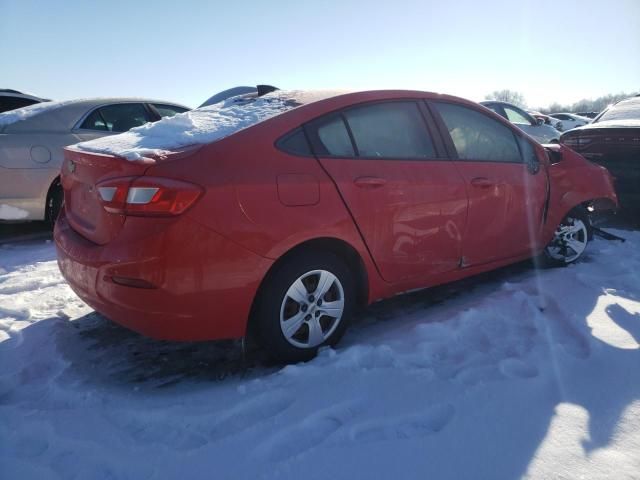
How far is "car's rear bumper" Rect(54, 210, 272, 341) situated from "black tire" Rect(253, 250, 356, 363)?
0.30ft

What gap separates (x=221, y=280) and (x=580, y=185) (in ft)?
11.1

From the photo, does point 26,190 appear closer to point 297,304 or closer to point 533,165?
point 297,304

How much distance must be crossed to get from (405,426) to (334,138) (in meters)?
1.54

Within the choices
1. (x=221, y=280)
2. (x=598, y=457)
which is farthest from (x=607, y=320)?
(x=221, y=280)

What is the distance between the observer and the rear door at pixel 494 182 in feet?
10.5

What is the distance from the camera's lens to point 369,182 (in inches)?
104

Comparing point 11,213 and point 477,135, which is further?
point 11,213

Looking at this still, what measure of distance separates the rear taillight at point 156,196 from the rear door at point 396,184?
2.51 feet

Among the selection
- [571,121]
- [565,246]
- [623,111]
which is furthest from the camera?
[571,121]

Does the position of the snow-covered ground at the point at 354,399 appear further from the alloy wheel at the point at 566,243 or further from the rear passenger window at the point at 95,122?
the rear passenger window at the point at 95,122

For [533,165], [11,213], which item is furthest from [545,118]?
[11,213]

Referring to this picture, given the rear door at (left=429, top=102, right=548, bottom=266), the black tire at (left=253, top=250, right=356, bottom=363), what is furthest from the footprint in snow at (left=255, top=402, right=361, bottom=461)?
the rear door at (left=429, top=102, right=548, bottom=266)

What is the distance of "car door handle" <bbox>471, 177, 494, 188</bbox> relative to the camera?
320 cm

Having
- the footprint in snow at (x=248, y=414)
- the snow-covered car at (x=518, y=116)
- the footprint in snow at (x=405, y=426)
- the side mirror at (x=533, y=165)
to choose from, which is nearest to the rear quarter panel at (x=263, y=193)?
the footprint in snow at (x=248, y=414)
